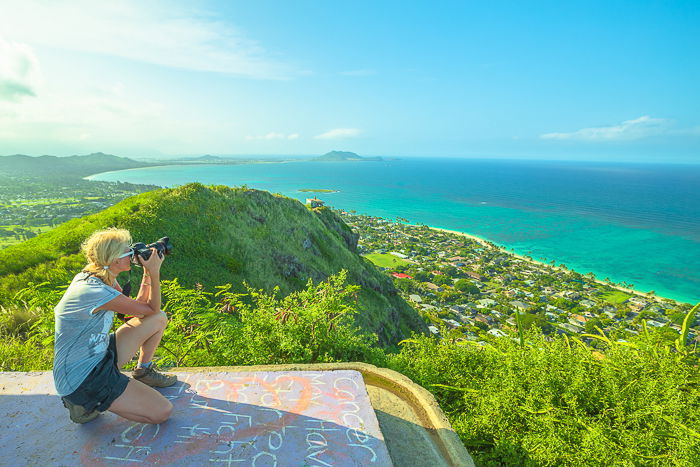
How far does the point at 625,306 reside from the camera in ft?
157

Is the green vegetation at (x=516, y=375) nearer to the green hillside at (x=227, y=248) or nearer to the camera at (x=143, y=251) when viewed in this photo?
the camera at (x=143, y=251)

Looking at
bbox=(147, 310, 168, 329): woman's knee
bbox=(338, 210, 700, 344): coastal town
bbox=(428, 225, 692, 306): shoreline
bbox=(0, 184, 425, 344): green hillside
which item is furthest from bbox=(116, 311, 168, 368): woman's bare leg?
bbox=(428, 225, 692, 306): shoreline

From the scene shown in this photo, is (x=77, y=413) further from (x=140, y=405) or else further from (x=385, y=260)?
(x=385, y=260)

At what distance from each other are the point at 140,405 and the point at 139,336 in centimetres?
93

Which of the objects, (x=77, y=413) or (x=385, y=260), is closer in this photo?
(x=77, y=413)

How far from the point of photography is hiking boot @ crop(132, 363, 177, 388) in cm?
427

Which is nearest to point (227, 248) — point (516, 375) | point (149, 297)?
point (149, 297)

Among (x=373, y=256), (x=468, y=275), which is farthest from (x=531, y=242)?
(x=373, y=256)

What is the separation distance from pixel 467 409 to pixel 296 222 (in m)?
21.8

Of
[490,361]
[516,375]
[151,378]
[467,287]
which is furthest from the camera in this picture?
[467,287]

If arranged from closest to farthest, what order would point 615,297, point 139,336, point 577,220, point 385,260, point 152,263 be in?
point 152,263 → point 139,336 → point 615,297 → point 385,260 → point 577,220

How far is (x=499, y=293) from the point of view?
177 feet

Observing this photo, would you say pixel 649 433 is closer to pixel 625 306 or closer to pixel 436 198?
pixel 625 306

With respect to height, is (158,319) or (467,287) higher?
(158,319)
